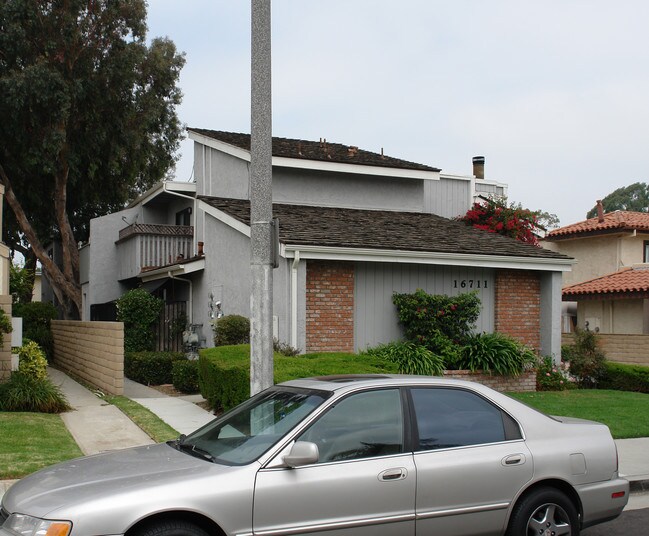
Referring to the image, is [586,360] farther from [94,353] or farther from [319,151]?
[94,353]

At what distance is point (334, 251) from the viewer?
15461 mm

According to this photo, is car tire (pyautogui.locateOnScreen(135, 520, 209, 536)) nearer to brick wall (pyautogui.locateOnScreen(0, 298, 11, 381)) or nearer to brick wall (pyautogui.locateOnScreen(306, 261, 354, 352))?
brick wall (pyautogui.locateOnScreen(0, 298, 11, 381))

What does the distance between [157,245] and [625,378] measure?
43.4ft

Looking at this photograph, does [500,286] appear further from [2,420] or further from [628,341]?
[2,420]

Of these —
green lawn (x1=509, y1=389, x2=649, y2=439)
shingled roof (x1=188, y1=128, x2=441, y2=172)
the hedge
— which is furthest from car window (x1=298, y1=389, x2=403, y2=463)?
shingled roof (x1=188, y1=128, x2=441, y2=172)

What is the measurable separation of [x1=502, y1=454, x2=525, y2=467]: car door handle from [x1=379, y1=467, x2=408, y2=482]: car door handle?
2.79ft

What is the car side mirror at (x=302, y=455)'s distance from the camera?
16.7ft

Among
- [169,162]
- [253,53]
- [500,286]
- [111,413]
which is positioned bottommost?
[111,413]

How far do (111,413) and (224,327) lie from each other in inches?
137

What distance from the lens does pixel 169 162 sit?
107ft

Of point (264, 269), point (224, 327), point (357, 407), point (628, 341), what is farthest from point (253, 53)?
point (628, 341)

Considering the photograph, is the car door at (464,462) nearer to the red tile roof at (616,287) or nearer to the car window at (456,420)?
the car window at (456,420)

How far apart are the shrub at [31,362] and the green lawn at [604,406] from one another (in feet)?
29.9

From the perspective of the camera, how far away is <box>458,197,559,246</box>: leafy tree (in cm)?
2331
